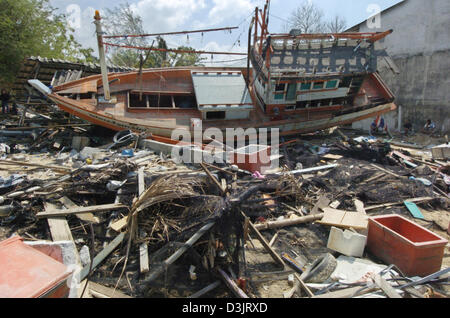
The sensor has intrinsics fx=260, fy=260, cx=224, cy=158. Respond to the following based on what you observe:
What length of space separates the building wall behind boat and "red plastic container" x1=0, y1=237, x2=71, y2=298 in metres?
16.8

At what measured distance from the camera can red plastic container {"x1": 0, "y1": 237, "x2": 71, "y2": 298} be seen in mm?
2422

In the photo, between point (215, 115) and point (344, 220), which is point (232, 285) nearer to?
point (344, 220)

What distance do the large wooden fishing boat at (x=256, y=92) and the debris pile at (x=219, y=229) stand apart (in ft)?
11.7

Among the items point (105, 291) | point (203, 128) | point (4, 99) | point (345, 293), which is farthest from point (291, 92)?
point (4, 99)

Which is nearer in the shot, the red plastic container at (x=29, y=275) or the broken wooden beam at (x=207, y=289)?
the red plastic container at (x=29, y=275)

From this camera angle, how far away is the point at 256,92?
1186cm

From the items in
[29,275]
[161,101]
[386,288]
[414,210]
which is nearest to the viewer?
[29,275]

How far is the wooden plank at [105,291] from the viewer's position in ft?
11.0

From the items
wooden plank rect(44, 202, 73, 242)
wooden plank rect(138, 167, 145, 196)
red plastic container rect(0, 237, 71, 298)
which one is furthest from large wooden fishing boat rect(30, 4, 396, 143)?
red plastic container rect(0, 237, 71, 298)

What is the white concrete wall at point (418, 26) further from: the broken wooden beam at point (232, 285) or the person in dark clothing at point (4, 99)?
the person in dark clothing at point (4, 99)

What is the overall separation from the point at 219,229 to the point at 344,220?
267cm

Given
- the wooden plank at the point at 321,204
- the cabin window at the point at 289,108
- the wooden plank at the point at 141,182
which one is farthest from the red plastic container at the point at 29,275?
the cabin window at the point at 289,108

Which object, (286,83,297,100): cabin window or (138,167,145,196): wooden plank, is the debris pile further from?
(286,83,297,100): cabin window
